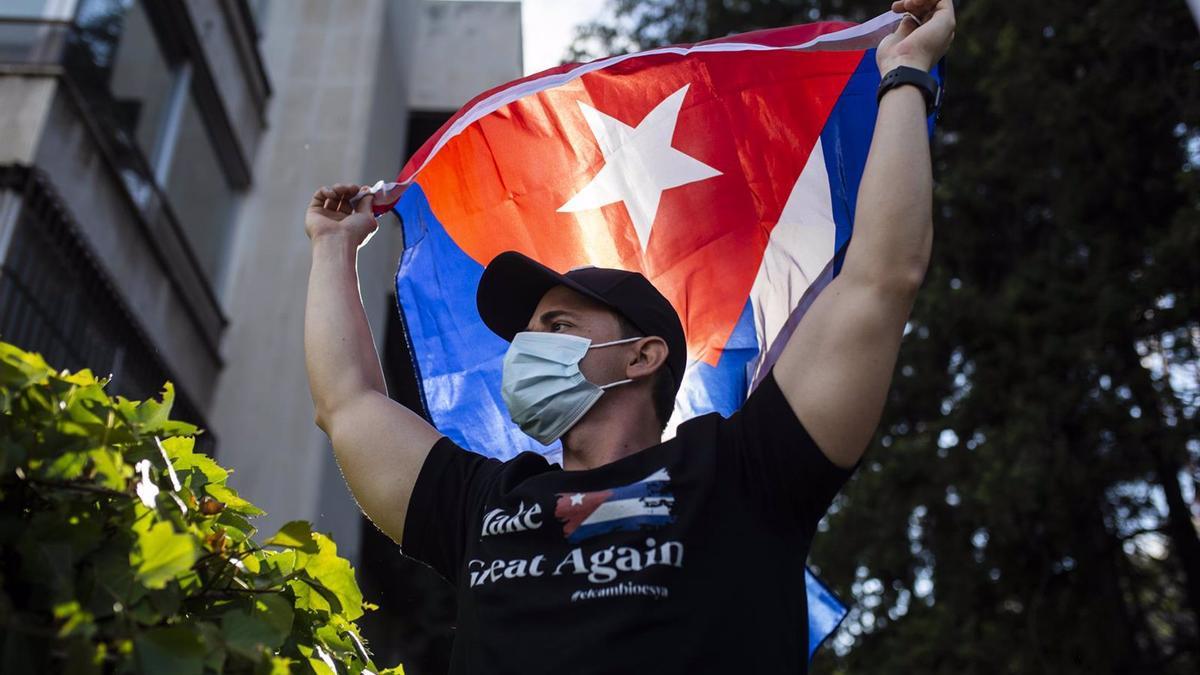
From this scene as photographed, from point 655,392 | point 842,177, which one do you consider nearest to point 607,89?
point 842,177

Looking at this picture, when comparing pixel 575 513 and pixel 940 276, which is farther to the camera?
pixel 940 276

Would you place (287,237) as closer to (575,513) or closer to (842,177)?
(842,177)

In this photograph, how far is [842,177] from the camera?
11.4ft

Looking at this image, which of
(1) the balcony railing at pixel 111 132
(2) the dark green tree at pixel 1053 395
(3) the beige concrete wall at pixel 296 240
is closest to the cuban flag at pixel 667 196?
(1) the balcony railing at pixel 111 132

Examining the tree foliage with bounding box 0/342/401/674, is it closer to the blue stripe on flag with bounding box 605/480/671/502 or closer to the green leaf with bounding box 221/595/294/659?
the green leaf with bounding box 221/595/294/659

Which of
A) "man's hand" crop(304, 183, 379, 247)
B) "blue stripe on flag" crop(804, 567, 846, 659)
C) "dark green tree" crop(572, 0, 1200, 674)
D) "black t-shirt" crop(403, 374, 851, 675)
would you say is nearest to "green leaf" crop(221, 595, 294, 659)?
"black t-shirt" crop(403, 374, 851, 675)

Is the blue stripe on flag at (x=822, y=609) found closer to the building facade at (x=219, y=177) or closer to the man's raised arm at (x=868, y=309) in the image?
the man's raised arm at (x=868, y=309)

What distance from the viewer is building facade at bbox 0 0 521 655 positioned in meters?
7.53

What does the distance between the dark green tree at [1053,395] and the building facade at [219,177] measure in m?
4.21

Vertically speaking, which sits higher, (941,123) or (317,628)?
(941,123)

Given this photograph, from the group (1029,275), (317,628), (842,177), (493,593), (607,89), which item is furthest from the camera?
(1029,275)

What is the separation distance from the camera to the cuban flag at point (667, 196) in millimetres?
3475

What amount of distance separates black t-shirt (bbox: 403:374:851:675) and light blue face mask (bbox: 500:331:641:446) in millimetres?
305

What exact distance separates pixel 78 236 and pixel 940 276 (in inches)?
252
